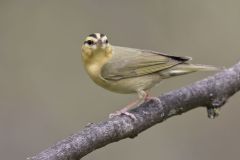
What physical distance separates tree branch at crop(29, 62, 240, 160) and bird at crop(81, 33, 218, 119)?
18 centimetres

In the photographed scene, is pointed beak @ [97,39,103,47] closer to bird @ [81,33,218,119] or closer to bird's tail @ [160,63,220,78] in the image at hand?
bird @ [81,33,218,119]

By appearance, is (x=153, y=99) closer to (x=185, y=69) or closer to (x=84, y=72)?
(x=185, y=69)

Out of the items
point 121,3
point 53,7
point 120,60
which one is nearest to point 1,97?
point 53,7

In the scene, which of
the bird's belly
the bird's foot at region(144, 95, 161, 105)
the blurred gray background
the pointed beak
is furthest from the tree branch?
the blurred gray background

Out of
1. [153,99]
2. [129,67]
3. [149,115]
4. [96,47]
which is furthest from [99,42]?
[149,115]

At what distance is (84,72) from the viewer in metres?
9.63

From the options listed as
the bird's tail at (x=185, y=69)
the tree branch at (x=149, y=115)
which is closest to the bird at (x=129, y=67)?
the bird's tail at (x=185, y=69)

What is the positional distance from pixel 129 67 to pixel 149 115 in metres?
0.85

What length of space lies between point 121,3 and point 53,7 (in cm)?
101

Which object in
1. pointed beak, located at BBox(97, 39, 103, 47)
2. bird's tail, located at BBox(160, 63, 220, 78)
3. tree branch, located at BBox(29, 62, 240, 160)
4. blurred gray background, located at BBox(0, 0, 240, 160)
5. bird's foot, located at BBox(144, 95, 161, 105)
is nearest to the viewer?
tree branch, located at BBox(29, 62, 240, 160)

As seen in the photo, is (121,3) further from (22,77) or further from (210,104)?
(210,104)

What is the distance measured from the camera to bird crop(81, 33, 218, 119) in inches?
230

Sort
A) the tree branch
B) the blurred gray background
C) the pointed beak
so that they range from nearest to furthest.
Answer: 1. the tree branch
2. the pointed beak
3. the blurred gray background

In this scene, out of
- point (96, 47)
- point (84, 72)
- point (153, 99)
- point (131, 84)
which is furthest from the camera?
point (84, 72)
